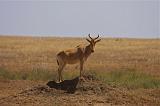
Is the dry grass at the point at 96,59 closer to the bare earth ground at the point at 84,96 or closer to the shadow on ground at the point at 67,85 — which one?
the bare earth ground at the point at 84,96

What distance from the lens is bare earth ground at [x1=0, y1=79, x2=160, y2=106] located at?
60.3 ft

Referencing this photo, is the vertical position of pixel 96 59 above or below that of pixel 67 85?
above

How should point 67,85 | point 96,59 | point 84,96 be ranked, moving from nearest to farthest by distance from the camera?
point 84,96
point 67,85
point 96,59

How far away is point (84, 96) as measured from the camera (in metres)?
19.2

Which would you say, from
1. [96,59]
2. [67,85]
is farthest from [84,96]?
[96,59]

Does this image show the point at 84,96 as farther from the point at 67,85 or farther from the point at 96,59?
the point at 96,59

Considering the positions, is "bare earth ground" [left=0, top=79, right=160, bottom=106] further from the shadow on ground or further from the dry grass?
the dry grass

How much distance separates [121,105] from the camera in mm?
18203

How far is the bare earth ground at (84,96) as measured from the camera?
18.4 m

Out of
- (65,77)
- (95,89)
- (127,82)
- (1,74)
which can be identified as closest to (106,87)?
(95,89)

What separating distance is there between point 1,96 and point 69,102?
3.66 m

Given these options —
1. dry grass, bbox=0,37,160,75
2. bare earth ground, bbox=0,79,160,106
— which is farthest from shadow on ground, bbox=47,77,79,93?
dry grass, bbox=0,37,160,75

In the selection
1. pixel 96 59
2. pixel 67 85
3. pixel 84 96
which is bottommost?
pixel 84 96

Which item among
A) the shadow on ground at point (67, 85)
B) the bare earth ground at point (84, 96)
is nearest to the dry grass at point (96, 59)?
the bare earth ground at point (84, 96)
